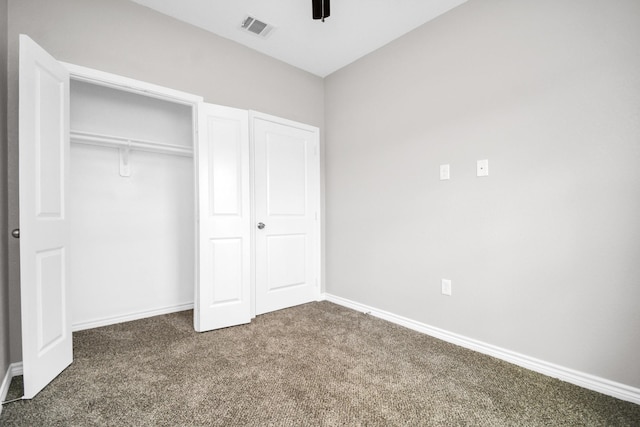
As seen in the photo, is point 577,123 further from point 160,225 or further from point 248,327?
point 160,225

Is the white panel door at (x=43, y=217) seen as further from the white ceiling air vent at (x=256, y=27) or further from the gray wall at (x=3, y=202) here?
the white ceiling air vent at (x=256, y=27)

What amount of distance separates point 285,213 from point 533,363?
241 cm

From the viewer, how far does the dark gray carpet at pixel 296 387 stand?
142 centimetres

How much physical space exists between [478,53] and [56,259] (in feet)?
10.7

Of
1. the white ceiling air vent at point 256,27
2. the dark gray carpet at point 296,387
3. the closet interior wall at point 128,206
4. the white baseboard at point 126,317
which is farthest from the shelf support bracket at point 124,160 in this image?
the white ceiling air vent at point 256,27

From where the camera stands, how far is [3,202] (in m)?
1.75

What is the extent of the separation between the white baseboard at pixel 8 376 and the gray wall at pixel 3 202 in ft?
0.15

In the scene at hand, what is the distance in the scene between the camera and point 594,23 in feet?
5.46

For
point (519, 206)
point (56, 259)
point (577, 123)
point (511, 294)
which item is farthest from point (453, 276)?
point (56, 259)

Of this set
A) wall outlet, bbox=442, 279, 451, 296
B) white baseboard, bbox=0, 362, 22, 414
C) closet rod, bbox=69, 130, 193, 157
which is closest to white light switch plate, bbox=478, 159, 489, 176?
wall outlet, bbox=442, 279, 451, 296

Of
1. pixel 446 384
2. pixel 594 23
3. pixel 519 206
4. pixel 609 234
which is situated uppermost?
pixel 594 23

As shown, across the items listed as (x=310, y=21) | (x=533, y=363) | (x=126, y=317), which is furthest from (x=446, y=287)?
(x=126, y=317)

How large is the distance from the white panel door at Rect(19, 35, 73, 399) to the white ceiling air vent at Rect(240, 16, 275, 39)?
1447mm

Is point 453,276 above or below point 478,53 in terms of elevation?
below
